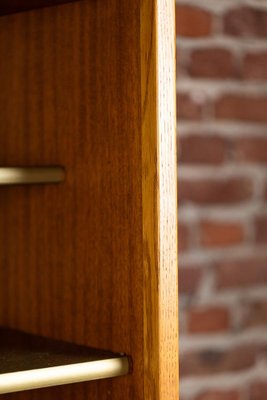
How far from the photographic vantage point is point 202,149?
176 cm

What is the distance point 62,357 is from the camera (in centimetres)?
102

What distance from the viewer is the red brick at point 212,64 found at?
5.75 feet

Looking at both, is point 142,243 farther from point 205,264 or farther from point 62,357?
point 205,264

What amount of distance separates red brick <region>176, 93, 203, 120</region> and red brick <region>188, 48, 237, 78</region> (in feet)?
0.17

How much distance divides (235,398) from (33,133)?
2.83 feet

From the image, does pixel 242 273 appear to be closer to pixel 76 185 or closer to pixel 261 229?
pixel 261 229

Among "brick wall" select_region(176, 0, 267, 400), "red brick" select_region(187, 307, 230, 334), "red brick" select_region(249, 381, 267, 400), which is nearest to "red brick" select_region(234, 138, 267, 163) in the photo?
"brick wall" select_region(176, 0, 267, 400)

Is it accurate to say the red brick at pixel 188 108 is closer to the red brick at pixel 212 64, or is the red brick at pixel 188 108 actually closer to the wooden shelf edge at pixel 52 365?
the red brick at pixel 212 64

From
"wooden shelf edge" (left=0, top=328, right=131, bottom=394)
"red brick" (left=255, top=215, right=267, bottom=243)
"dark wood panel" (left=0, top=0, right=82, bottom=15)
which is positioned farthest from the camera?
"red brick" (left=255, top=215, right=267, bottom=243)

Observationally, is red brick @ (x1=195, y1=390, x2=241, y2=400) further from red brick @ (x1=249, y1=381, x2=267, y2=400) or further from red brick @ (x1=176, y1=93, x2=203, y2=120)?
red brick @ (x1=176, y1=93, x2=203, y2=120)

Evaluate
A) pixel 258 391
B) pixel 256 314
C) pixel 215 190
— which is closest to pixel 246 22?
pixel 215 190

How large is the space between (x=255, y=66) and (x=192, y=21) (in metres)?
0.17

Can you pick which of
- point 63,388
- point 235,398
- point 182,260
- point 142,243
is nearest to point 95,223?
point 142,243

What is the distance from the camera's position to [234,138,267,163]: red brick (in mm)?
1804
